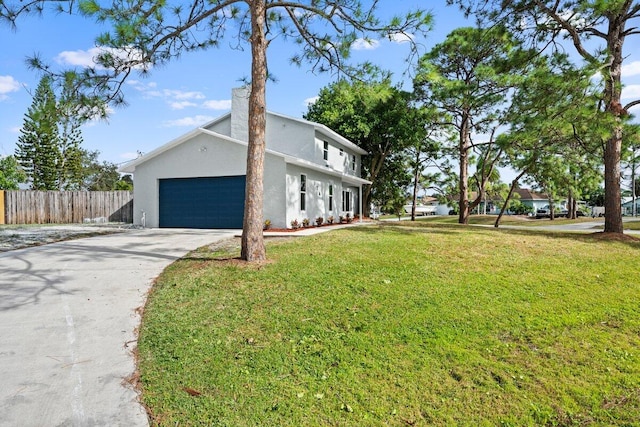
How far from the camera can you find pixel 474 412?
3.15 meters

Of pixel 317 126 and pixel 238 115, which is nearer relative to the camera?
pixel 317 126

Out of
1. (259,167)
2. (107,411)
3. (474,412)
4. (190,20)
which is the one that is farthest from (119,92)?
(474,412)

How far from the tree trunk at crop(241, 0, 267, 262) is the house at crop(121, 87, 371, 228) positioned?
591 cm

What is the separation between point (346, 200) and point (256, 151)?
1415cm

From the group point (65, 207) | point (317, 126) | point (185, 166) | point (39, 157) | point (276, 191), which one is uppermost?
point (39, 157)

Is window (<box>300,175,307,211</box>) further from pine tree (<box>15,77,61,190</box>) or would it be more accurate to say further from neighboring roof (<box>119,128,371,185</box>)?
pine tree (<box>15,77,61,190</box>)

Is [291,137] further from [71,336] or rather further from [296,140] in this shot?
[71,336]

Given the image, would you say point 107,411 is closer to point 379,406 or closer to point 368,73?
point 379,406

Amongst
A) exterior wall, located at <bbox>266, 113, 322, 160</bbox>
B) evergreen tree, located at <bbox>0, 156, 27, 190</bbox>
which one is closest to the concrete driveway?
exterior wall, located at <bbox>266, 113, 322, 160</bbox>

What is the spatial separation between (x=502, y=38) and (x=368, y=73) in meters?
6.42

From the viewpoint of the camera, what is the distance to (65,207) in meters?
20.7

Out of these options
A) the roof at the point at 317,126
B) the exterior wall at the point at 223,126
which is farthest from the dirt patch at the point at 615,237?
the exterior wall at the point at 223,126

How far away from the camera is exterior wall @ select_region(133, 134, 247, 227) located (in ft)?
48.8

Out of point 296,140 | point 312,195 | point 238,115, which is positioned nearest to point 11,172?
point 238,115
